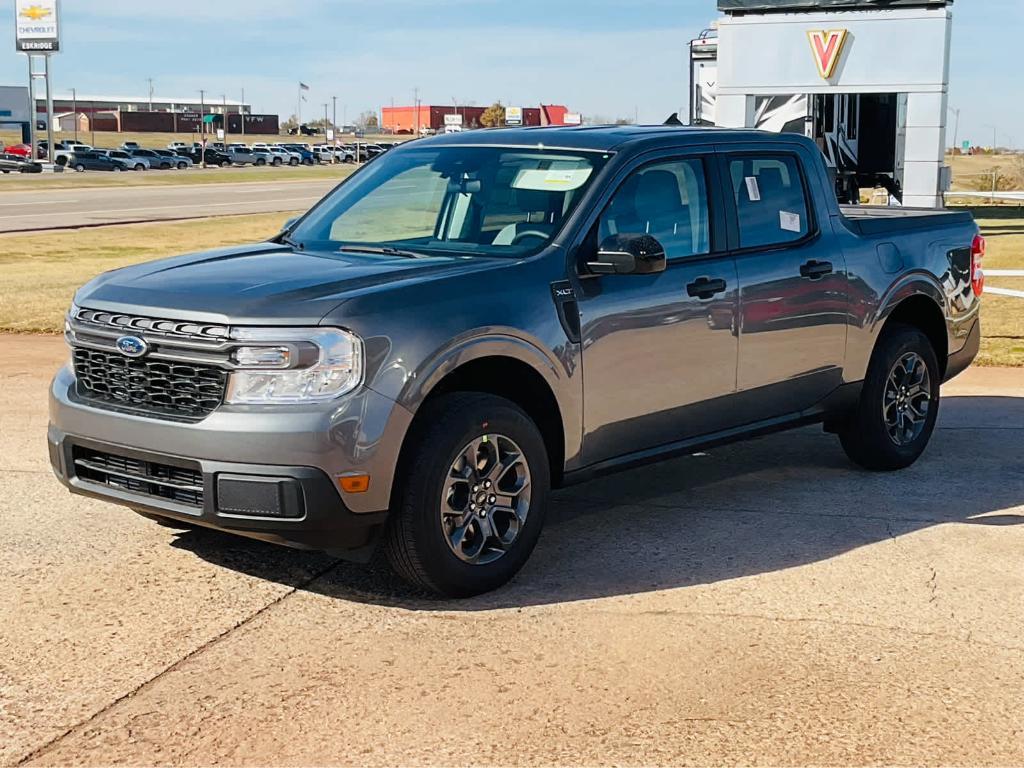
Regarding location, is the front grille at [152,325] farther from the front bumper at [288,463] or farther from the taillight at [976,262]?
the taillight at [976,262]

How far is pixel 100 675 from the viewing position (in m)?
4.54

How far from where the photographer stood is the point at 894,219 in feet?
24.8

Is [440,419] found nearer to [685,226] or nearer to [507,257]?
[507,257]

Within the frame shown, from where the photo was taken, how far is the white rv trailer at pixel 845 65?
26.0 m

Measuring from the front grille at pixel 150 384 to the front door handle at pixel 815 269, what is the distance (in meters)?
3.19

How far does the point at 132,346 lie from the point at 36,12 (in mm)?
96859

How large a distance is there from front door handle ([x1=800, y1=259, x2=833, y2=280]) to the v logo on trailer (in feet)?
68.1

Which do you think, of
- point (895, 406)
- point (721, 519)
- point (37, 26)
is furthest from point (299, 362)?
point (37, 26)

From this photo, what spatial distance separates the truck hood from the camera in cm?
494

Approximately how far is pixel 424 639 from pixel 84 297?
2.00 metres

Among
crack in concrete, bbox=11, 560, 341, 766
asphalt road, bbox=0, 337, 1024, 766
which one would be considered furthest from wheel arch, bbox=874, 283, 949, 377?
crack in concrete, bbox=11, 560, 341, 766

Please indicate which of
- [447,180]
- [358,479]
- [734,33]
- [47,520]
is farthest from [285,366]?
[734,33]

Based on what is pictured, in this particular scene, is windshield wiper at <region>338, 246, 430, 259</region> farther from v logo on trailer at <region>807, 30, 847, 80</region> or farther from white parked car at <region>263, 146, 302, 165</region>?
white parked car at <region>263, 146, 302, 165</region>

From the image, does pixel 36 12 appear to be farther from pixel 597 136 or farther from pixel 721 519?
pixel 721 519
